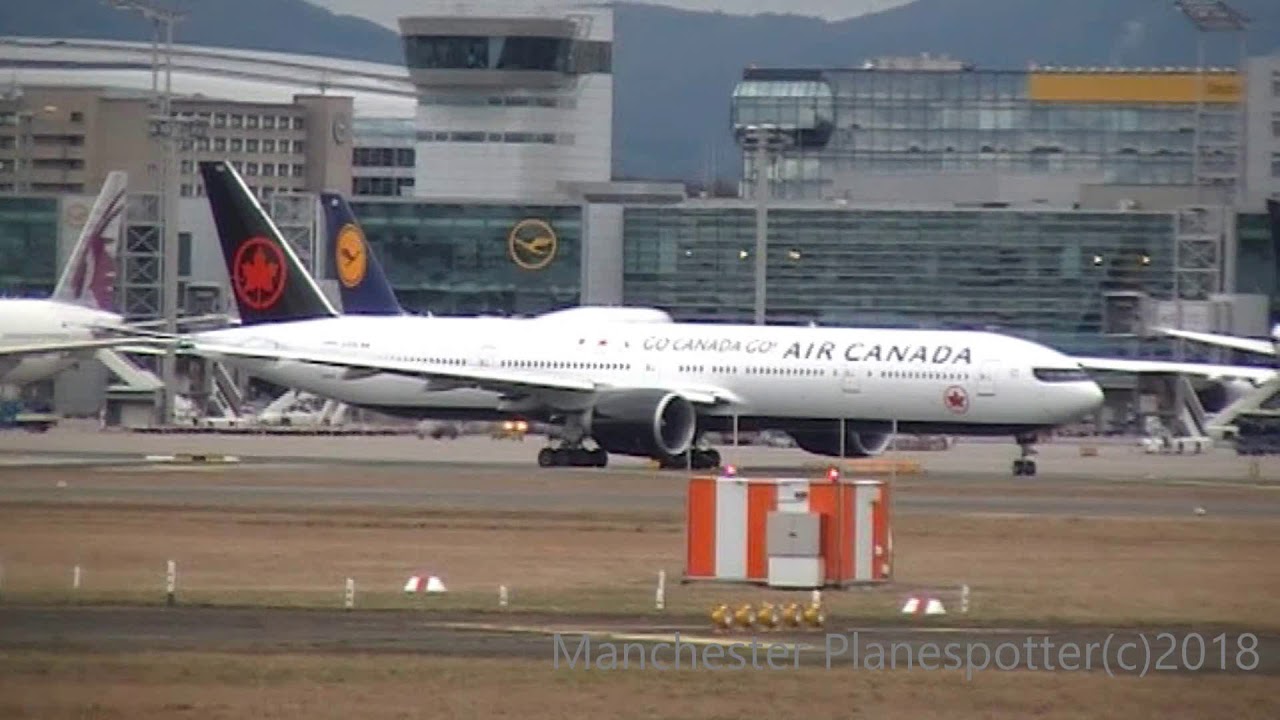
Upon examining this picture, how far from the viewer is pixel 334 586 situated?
50.4 m

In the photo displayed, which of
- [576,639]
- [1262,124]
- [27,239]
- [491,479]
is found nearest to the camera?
[576,639]

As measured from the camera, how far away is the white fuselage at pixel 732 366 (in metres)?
94.4

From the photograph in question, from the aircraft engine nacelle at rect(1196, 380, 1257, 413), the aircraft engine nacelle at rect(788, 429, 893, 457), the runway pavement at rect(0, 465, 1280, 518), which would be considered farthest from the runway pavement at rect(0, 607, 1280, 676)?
the aircraft engine nacelle at rect(1196, 380, 1257, 413)

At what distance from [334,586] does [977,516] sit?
25.8 metres

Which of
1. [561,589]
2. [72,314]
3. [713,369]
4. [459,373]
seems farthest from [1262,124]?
[561,589]

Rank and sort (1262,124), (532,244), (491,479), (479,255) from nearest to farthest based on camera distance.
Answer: (491,479)
(479,255)
(532,244)
(1262,124)

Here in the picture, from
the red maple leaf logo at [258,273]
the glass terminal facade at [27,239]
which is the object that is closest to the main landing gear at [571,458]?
the red maple leaf logo at [258,273]

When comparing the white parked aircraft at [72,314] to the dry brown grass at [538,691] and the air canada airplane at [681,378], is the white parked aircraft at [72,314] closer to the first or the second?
the air canada airplane at [681,378]

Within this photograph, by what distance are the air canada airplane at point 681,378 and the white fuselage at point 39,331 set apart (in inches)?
179

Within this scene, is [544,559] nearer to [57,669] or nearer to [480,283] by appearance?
[57,669]

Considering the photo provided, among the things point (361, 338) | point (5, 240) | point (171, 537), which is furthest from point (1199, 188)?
point (171, 537)

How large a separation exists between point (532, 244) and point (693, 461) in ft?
269

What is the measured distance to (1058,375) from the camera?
9469 centimetres

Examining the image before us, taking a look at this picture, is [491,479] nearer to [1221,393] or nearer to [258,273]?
[258,273]
